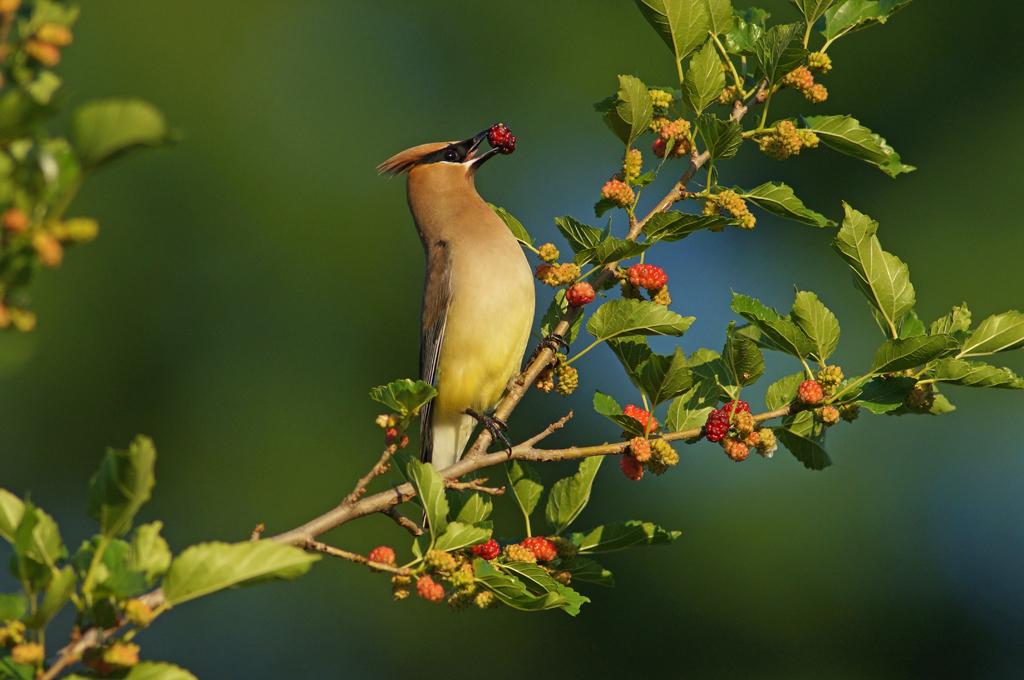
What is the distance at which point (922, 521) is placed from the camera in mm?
11891

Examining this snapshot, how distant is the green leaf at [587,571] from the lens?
3.15m

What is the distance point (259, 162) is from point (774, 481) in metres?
6.02

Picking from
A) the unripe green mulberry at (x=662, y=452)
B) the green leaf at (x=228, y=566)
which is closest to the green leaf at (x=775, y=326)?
the unripe green mulberry at (x=662, y=452)

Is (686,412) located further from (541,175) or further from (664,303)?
(541,175)

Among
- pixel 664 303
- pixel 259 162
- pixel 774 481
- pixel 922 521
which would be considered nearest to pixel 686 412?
pixel 664 303

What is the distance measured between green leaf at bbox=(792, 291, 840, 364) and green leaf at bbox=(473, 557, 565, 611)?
0.85 metres

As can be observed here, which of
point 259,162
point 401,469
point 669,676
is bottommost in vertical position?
point 669,676

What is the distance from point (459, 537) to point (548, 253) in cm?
96

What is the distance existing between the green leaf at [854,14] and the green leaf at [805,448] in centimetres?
105

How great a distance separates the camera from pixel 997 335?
3.05 meters

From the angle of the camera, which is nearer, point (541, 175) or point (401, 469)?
point (401, 469)

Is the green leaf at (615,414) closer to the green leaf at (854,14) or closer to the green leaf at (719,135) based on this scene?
the green leaf at (719,135)

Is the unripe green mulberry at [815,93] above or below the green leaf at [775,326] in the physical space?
above

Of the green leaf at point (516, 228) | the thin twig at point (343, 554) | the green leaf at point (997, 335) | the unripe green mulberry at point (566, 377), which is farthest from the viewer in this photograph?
the green leaf at point (516, 228)
